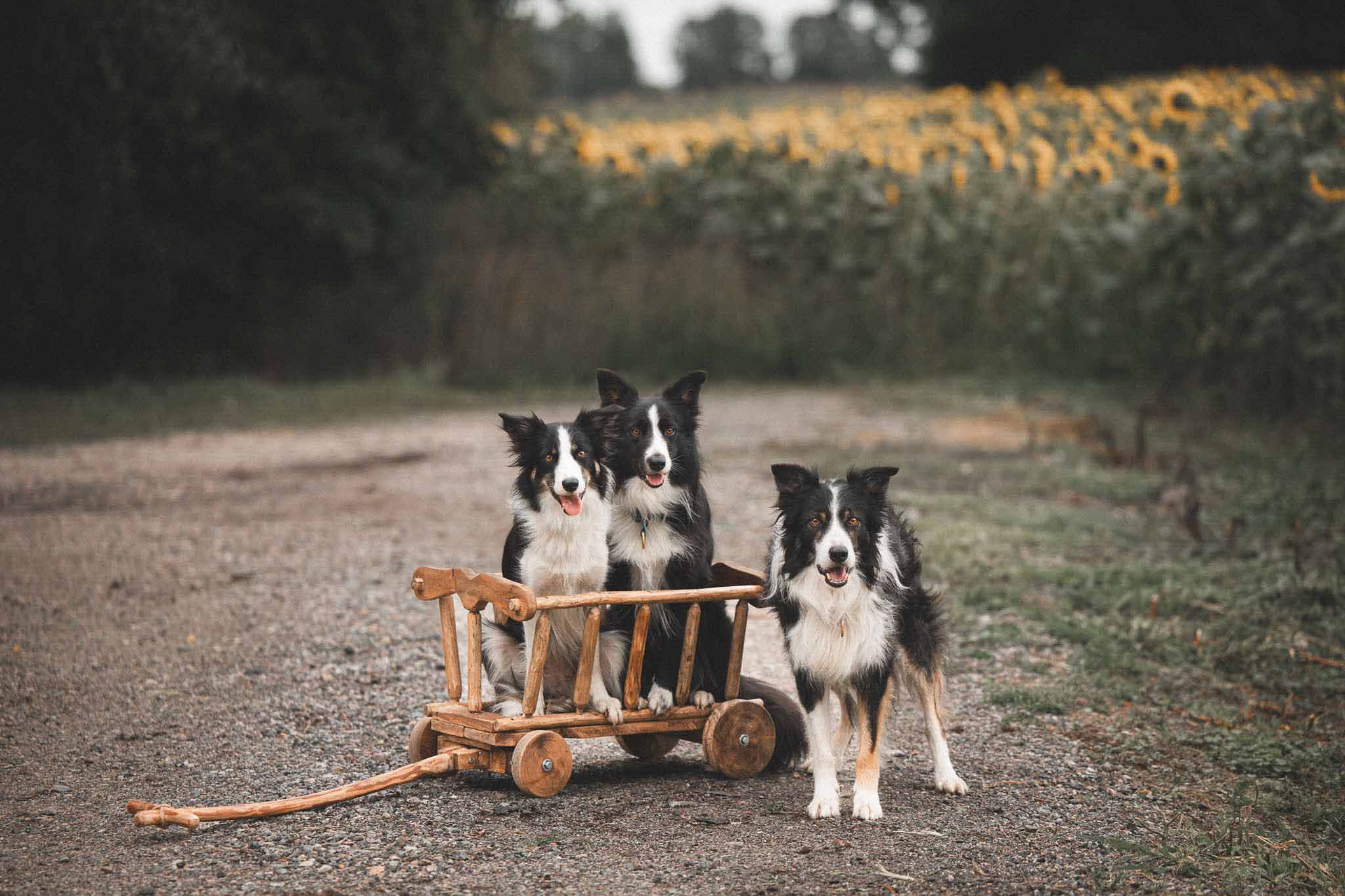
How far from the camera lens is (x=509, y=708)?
4738 mm

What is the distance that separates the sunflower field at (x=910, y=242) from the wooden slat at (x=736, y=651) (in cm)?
877

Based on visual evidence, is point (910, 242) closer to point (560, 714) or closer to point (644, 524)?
point (644, 524)

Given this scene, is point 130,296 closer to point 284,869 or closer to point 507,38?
point 507,38

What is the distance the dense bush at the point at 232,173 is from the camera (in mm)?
13703

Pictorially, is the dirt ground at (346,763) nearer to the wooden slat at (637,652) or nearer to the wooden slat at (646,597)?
the wooden slat at (637,652)

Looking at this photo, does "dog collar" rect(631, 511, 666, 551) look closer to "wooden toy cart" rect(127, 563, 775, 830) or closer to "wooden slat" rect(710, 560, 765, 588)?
"wooden toy cart" rect(127, 563, 775, 830)

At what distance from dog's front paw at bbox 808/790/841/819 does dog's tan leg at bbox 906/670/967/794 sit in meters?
0.50

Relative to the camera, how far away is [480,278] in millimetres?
17469

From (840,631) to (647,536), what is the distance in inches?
34.3

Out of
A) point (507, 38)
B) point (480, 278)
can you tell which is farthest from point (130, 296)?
point (507, 38)

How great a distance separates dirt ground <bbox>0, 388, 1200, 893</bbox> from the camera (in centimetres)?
396

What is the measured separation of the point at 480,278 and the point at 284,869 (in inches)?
554

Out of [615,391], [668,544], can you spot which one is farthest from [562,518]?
[615,391]

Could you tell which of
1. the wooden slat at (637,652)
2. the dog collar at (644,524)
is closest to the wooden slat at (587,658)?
→ the wooden slat at (637,652)
